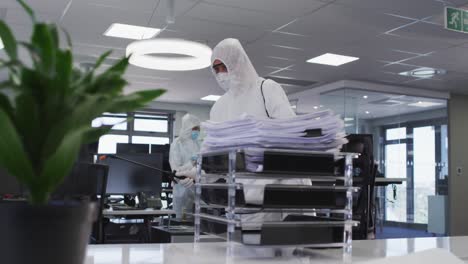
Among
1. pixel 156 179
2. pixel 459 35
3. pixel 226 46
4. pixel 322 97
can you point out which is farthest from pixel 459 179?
pixel 226 46

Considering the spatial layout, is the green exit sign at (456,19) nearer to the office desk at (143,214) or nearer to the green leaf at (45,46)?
the office desk at (143,214)

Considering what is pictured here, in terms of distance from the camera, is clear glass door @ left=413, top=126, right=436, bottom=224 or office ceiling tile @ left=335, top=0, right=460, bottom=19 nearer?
office ceiling tile @ left=335, top=0, right=460, bottom=19

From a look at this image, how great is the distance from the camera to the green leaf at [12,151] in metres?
0.43

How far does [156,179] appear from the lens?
4.33m

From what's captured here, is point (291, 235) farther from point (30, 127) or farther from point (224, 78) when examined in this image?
point (224, 78)

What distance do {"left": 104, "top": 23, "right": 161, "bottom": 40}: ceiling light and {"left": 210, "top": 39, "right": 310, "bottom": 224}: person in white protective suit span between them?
4.02 metres

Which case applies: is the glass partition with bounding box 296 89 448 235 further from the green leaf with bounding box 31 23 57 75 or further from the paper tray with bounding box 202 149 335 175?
the green leaf with bounding box 31 23 57 75

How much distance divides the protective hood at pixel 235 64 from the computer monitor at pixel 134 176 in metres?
2.44

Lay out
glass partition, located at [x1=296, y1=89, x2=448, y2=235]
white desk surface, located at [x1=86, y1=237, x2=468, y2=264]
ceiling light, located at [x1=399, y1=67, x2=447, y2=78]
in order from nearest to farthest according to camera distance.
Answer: white desk surface, located at [x1=86, y1=237, x2=468, y2=264]
ceiling light, located at [x1=399, y1=67, x2=447, y2=78]
glass partition, located at [x1=296, y1=89, x2=448, y2=235]

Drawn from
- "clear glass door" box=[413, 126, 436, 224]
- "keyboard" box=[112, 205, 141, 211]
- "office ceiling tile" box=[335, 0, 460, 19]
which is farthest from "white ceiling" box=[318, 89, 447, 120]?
"keyboard" box=[112, 205, 141, 211]

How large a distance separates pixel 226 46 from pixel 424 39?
4.78 metres

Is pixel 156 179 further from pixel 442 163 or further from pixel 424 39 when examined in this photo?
pixel 442 163

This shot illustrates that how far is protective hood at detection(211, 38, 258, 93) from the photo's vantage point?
5.56 feet

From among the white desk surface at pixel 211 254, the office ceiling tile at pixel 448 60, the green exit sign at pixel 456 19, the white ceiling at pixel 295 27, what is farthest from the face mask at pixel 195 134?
the white desk surface at pixel 211 254
